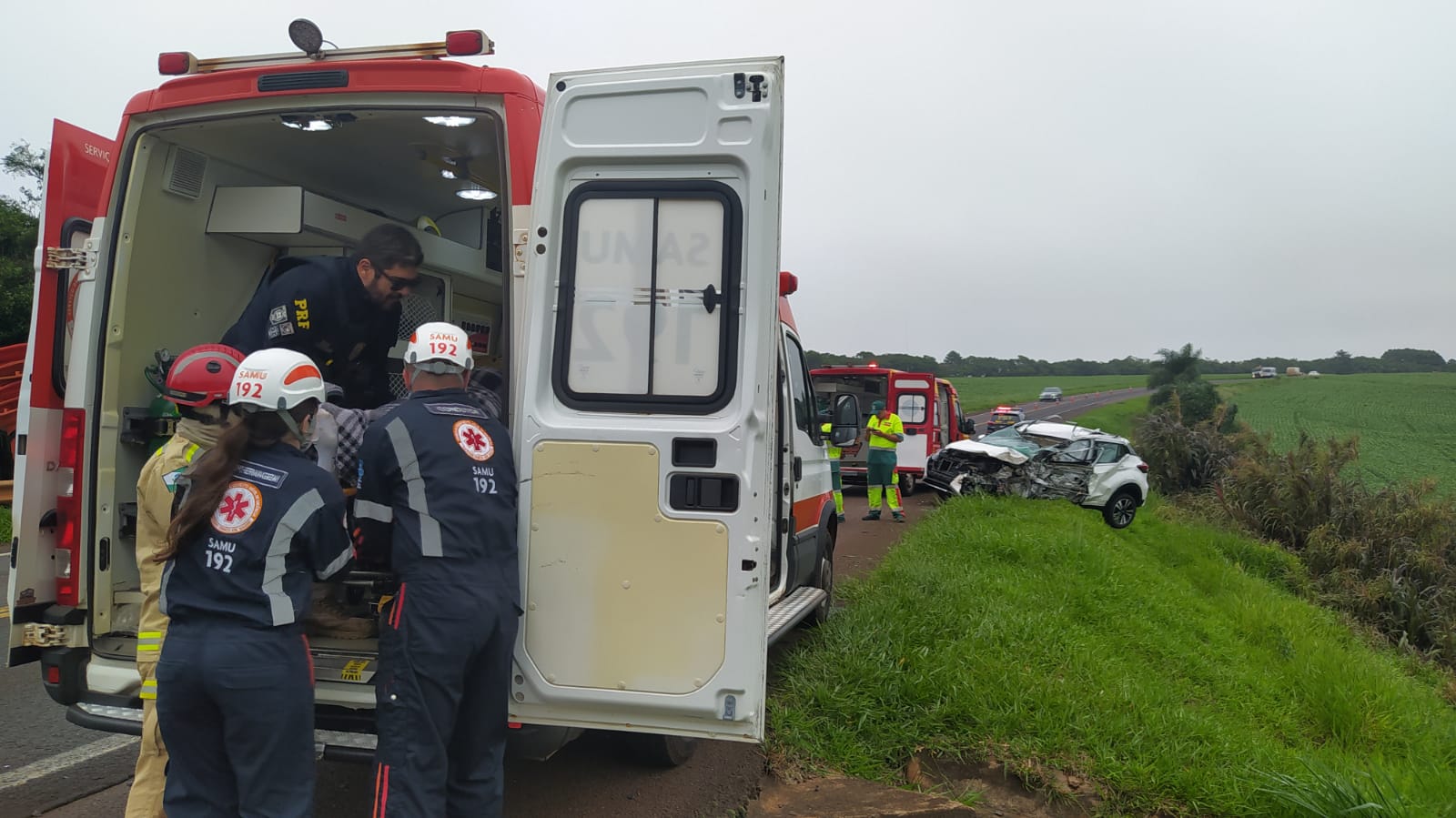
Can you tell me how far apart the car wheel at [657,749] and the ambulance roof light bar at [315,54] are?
9.45ft

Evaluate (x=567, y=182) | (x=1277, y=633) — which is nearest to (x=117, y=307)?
(x=567, y=182)

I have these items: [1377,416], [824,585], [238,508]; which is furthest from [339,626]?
[1377,416]

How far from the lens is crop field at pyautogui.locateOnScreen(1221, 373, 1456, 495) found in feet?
82.2

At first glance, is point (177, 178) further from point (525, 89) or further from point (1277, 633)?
point (1277, 633)

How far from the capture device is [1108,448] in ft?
47.0

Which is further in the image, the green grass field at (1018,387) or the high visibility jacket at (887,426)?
the green grass field at (1018,387)

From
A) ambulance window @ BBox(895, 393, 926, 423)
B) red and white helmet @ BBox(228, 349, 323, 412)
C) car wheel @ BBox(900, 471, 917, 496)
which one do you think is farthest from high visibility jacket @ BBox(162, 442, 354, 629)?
car wheel @ BBox(900, 471, 917, 496)

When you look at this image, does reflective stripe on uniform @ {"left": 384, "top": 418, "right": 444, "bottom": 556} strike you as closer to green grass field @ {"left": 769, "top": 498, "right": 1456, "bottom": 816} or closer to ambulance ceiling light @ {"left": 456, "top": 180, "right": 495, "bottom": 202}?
green grass field @ {"left": 769, "top": 498, "right": 1456, "bottom": 816}

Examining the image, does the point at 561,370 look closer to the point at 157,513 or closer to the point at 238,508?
the point at 238,508

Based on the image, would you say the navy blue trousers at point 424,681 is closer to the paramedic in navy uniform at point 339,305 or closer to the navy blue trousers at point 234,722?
the navy blue trousers at point 234,722

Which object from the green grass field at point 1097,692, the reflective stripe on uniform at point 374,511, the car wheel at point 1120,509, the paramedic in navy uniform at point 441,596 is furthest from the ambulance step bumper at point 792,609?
the car wheel at point 1120,509

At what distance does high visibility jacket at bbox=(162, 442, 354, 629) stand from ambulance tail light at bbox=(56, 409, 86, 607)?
1319 millimetres

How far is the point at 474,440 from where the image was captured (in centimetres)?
302

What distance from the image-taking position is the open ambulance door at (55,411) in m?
3.56
